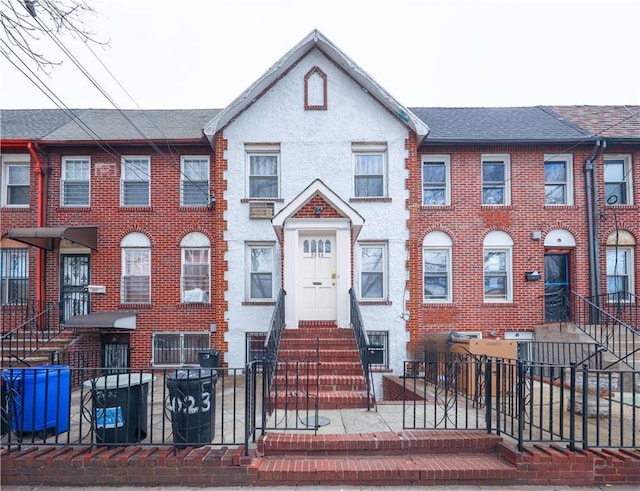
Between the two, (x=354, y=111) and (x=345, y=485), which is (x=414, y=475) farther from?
(x=354, y=111)

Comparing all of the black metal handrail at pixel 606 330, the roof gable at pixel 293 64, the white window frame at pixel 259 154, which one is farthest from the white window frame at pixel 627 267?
the white window frame at pixel 259 154

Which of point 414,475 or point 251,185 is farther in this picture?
point 251,185

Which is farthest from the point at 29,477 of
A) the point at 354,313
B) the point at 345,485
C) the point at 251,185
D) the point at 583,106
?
the point at 583,106

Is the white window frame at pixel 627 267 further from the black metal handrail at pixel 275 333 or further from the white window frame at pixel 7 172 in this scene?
the white window frame at pixel 7 172

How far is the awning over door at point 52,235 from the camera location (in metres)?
9.46

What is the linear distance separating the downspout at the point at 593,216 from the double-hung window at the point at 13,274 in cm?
1609

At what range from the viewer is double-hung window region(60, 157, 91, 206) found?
1090 centimetres

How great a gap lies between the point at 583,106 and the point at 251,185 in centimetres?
1196

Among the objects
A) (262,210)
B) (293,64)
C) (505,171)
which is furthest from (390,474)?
(293,64)

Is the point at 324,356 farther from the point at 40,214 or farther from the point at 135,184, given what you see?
the point at 40,214

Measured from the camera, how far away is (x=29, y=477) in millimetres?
4570

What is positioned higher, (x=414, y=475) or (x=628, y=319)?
(x=628, y=319)

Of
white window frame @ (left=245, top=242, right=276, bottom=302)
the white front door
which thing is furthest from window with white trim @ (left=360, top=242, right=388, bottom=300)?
white window frame @ (left=245, top=242, right=276, bottom=302)

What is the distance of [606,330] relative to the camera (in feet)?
30.5
